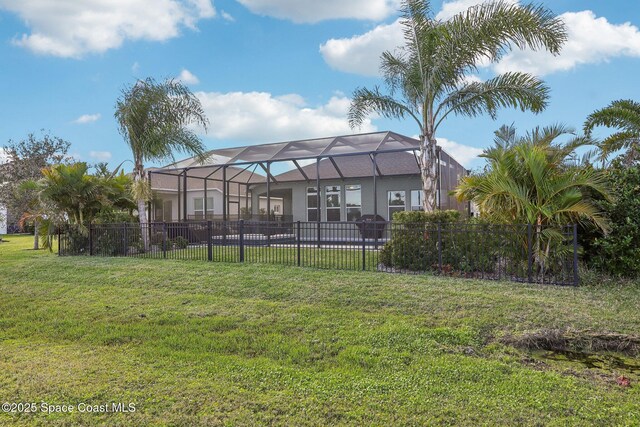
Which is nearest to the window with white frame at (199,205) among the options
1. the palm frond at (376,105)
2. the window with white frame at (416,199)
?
the window with white frame at (416,199)

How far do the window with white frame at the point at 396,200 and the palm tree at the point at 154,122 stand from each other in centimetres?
887

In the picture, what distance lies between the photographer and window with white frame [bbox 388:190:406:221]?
60.4ft

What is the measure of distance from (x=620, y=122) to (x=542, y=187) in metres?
7.28

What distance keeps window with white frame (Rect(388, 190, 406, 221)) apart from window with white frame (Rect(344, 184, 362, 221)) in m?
1.47

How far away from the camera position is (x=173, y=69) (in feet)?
47.4

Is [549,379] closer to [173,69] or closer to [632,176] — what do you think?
[632,176]

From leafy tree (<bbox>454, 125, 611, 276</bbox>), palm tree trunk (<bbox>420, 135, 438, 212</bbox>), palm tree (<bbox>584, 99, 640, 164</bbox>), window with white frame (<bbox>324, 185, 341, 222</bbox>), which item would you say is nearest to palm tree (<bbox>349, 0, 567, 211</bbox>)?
palm tree trunk (<bbox>420, 135, 438, 212</bbox>)

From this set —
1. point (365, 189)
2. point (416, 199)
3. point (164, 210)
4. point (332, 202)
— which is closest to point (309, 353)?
point (416, 199)

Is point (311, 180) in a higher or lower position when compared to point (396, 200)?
higher

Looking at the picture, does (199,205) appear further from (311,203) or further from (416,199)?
(416,199)

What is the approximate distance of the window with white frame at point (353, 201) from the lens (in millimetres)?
19203

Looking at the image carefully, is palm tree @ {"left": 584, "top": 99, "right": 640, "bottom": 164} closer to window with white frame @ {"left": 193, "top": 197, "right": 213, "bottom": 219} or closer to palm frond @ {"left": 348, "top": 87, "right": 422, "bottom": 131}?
palm frond @ {"left": 348, "top": 87, "right": 422, "bottom": 131}

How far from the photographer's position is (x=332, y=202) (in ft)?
65.2

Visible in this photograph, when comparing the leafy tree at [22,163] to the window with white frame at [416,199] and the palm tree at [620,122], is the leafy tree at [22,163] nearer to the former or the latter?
the window with white frame at [416,199]
